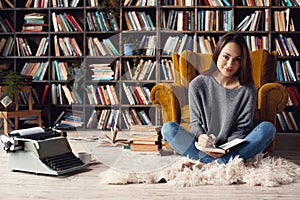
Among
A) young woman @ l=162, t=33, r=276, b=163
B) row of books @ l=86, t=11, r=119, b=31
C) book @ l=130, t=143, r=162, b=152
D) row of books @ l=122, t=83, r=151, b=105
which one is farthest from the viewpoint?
row of books @ l=86, t=11, r=119, b=31

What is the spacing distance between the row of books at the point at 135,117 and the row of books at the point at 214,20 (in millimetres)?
1173

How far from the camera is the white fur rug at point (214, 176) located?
8.20 feet

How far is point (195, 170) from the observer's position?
264 cm

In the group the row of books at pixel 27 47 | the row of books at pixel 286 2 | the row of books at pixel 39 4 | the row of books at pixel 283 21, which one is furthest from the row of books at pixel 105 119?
the row of books at pixel 286 2

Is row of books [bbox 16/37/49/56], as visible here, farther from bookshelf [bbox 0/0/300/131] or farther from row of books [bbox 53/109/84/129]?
row of books [bbox 53/109/84/129]

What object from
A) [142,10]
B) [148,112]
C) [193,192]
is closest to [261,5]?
[142,10]

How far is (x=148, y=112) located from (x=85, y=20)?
1.31m

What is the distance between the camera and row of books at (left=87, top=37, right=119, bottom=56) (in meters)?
5.13

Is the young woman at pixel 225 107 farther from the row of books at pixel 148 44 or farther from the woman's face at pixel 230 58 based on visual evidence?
the row of books at pixel 148 44

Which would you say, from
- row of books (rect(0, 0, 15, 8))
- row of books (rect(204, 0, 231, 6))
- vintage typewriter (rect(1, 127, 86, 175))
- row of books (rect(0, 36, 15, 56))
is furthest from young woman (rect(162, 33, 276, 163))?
row of books (rect(0, 0, 15, 8))

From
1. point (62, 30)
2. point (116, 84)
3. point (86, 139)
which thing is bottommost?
point (86, 139)

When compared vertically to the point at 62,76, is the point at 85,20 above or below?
above

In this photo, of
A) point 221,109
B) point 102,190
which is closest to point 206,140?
point 221,109

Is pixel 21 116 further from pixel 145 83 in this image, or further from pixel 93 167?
pixel 93 167
